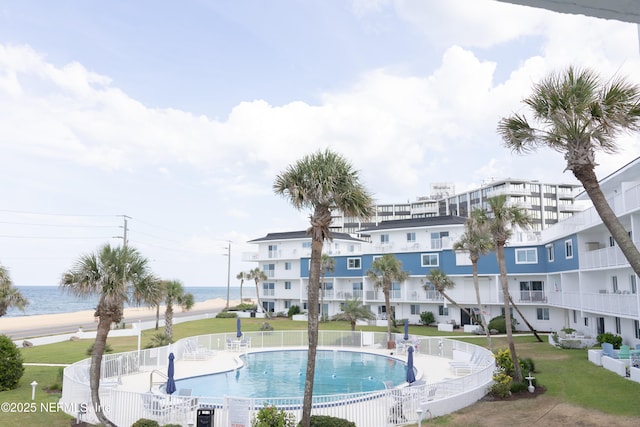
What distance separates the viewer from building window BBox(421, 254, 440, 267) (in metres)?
49.5

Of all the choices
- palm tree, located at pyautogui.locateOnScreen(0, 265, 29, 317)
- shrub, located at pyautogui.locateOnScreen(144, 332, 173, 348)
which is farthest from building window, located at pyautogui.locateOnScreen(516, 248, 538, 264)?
palm tree, located at pyautogui.locateOnScreen(0, 265, 29, 317)

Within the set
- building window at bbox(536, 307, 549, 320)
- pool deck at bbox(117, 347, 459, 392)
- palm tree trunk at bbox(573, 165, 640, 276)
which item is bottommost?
pool deck at bbox(117, 347, 459, 392)

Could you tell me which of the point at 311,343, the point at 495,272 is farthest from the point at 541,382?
the point at 495,272

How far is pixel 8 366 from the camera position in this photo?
21.3 meters

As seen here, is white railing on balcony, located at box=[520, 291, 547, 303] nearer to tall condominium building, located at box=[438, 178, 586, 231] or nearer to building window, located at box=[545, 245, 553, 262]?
building window, located at box=[545, 245, 553, 262]

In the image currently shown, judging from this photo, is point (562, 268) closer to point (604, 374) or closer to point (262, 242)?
point (604, 374)

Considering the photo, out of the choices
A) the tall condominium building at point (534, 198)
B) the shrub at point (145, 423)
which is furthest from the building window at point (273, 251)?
the shrub at point (145, 423)

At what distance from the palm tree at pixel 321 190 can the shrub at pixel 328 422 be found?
359 centimetres

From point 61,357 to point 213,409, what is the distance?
22.4 m

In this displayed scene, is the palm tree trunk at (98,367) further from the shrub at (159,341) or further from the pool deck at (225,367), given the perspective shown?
the shrub at (159,341)

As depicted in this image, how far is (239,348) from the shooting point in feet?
115

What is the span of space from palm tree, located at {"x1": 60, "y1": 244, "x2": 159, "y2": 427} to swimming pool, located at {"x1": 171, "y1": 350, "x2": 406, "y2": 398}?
896cm

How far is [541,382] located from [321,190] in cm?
1488

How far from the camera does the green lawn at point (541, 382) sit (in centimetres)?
1684
